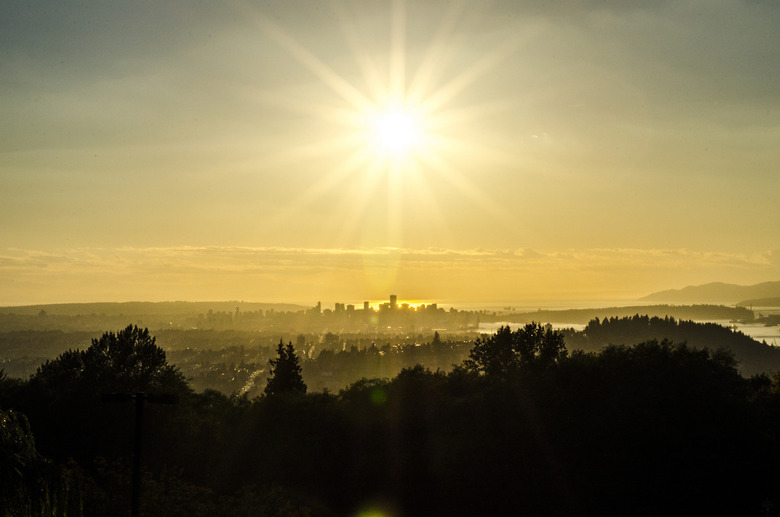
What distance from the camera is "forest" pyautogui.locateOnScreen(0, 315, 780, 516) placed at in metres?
37.9

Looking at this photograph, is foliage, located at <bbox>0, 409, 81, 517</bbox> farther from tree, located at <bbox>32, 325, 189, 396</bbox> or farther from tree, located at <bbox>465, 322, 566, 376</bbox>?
tree, located at <bbox>465, 322, 566, 376</bbox>

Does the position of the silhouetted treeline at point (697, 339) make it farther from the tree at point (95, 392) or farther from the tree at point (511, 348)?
the tree at point (95, 392)

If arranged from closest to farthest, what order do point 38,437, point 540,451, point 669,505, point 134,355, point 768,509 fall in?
1. point 768,509
2. point 669,505
3. point 540,451
4. point 38,437
5. point 134,355

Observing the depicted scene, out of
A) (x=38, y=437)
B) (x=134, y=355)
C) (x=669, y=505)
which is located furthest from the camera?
(x=134, y=355)

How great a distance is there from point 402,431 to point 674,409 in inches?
784

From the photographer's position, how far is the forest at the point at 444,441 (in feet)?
124

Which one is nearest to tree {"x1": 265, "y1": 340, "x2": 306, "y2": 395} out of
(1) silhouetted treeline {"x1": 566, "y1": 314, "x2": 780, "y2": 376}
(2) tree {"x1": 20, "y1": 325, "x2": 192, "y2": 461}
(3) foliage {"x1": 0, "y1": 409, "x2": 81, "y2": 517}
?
(2) tree {"x1": 20, "y1": 325, "x2": 192, "y2": 461}

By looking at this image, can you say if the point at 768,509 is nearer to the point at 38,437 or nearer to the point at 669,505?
the point at 669,505

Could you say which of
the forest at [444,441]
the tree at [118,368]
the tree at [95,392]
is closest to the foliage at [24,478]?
the forest at [444,441]

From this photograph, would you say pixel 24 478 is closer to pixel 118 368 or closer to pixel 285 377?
pixel 118 368

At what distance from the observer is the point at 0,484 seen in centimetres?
1485

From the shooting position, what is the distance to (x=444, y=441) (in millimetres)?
47094

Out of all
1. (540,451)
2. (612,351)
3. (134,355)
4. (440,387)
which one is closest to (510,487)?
(540,451)

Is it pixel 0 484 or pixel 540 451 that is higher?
pixel 0 484
